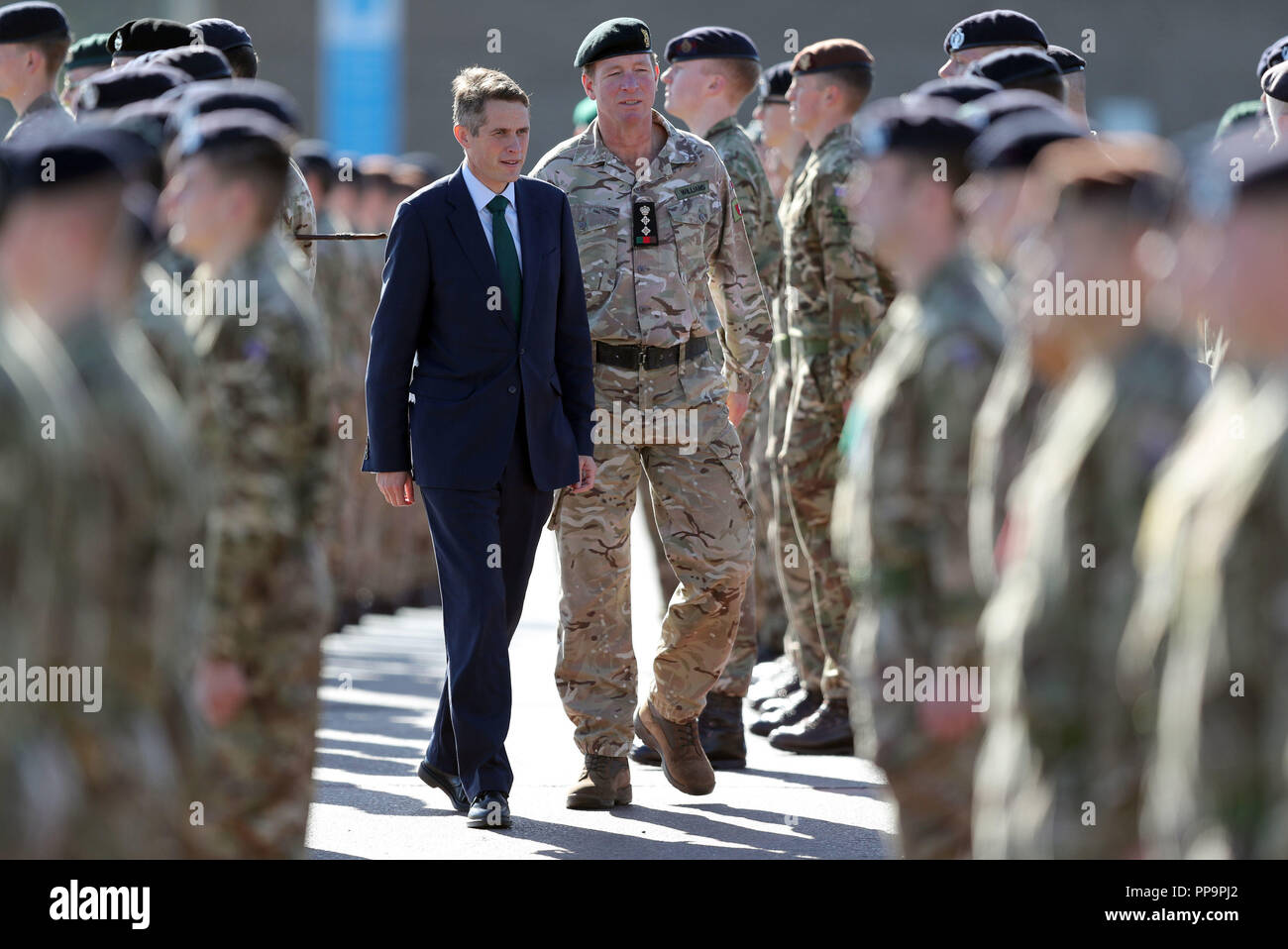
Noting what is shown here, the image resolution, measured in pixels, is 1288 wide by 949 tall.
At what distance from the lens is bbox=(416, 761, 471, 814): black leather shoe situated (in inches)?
→ 254

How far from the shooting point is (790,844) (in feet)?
19.9

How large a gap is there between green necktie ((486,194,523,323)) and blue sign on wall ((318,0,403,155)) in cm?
2103

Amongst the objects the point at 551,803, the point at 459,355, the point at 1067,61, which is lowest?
the point at 551,803

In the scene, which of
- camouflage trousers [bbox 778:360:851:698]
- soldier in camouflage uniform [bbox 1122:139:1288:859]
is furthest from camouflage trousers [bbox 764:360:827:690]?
soldier in camouflage uniform [bbox 1122:139:1288:859]

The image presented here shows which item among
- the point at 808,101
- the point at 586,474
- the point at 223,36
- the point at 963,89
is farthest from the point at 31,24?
the point at 963,89

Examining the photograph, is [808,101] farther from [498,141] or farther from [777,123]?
[777,123]

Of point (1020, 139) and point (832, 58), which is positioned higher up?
point (832, 58)

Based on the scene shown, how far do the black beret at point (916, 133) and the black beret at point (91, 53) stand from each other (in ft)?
14.6

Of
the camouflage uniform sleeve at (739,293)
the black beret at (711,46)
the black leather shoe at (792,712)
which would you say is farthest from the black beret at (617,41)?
the black leather shoe at (792,712)

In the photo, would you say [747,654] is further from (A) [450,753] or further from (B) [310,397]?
(B) [310,397]

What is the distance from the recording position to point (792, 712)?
811 centimetres

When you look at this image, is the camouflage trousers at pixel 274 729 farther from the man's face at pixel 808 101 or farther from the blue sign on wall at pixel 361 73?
the blue sign on wall at pixel 361 73

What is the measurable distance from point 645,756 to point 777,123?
4.31 m

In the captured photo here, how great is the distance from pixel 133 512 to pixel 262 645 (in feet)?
4.44
